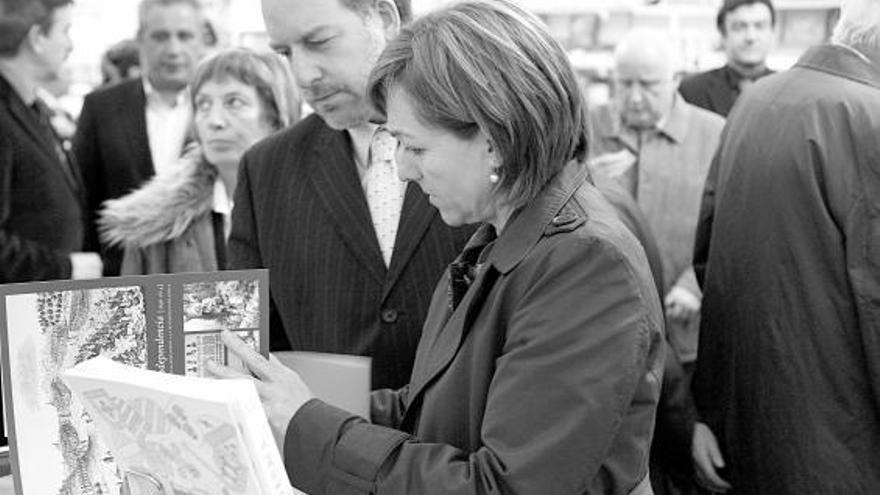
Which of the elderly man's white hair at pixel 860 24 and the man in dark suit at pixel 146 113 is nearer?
the elderly man's white hair at pixel 860 24

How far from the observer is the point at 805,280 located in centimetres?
223

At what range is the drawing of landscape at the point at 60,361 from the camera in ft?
4.52

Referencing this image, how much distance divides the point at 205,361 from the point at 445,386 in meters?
0.32

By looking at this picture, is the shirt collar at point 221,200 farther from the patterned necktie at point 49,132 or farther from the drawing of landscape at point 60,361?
the drawing of landscape at point 60,361

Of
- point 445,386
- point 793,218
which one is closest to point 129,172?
point 793,218

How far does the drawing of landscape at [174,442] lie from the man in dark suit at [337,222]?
1.96 feet

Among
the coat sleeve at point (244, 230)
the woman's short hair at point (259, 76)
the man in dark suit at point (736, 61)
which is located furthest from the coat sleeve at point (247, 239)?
the man in dark suit at point (736, 61)

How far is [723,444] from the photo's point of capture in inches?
98.4

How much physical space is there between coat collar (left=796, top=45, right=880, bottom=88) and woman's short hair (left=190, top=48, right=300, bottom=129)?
135 cm

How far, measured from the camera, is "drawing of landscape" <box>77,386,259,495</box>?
3.87 ft

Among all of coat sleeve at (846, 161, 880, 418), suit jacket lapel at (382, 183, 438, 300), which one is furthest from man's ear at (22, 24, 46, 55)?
coat sleeve at (846, 161, 880, 418)

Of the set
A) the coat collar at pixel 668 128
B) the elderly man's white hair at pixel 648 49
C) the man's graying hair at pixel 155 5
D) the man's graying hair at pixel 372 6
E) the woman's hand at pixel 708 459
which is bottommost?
the woman's hand at pixel 708 459

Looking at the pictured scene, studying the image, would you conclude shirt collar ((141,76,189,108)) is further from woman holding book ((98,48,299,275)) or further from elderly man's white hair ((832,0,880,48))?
elderly man's white hair ((832,0,880,48))

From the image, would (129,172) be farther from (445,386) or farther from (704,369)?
(445,386)
